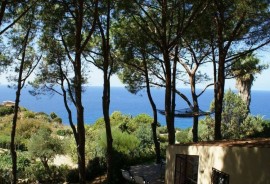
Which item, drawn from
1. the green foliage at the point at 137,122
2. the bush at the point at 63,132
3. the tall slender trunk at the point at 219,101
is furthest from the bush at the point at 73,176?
the bush at the point at 63,132

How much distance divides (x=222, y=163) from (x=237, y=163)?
0.76 metres

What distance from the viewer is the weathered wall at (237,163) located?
5707 millimetres

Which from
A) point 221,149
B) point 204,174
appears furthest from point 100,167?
point 221,149

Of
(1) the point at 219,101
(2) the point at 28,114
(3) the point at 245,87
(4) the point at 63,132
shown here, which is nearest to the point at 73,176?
(1) the point at 219,101

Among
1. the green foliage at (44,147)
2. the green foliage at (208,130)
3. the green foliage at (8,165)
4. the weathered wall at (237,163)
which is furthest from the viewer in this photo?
the green foliage at (208,130)

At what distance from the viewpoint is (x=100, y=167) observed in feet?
59.5

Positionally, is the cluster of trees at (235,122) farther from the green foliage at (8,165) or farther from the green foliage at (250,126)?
the green foliage at (8,165)

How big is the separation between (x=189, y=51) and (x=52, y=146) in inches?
368

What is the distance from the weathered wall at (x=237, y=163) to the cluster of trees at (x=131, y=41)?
485 cm

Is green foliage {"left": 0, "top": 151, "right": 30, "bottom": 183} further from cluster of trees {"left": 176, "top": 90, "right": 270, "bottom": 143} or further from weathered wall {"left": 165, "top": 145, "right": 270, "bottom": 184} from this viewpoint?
weathered wall {"left": 165, "top": 145, "right": 270, "bottom": 184}

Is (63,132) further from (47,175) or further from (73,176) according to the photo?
(73,176)

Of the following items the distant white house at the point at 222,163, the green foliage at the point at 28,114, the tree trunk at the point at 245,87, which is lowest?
the distant white house at the point at 222,163

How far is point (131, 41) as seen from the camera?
15680 mm

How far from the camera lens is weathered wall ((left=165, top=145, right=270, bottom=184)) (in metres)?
5.71
